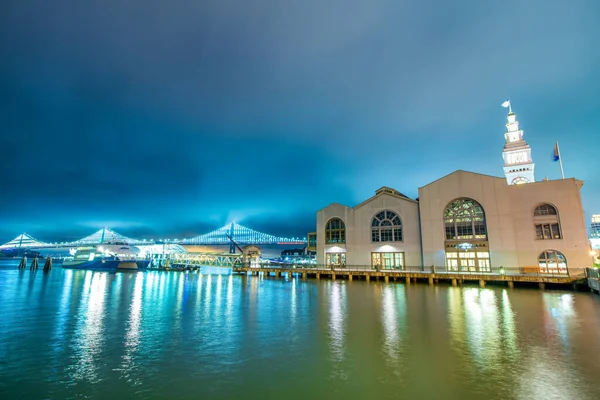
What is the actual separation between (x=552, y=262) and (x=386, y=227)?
1566 centimetres

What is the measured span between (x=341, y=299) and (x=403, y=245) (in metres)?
17.3

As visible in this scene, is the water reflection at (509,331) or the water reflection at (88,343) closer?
the water reflection at (88,343)

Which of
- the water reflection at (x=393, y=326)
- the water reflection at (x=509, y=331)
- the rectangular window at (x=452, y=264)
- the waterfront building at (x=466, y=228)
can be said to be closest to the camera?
the water reflection at (x=393, y=326)

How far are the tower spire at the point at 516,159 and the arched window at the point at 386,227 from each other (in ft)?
124

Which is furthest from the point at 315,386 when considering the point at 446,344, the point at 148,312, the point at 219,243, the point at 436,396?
the point at 219,243

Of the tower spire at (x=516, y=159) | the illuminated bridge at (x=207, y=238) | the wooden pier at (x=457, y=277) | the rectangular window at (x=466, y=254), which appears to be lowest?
the wooden pier at (x=457, y=277)

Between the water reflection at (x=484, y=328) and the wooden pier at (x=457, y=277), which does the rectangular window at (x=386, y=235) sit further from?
the water reflection at (x=484, y=328)

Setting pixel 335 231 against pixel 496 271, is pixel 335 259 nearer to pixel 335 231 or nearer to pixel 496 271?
pixel 335 231

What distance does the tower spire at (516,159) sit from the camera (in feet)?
199

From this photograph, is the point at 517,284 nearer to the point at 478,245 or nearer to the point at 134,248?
the point at 478,245

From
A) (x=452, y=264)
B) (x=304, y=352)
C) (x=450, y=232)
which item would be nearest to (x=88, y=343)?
(x=304, y=352)

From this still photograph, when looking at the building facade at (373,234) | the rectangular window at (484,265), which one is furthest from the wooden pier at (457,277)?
the building facade at (373,234)

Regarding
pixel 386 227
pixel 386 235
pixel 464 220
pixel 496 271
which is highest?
pixel 464 220

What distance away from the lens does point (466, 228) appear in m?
32.6
